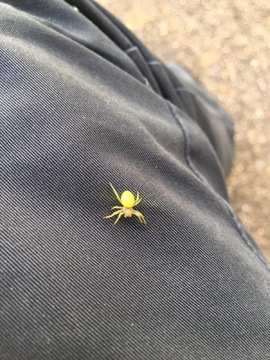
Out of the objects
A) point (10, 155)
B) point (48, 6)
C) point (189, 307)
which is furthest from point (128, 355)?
point (48, 6)

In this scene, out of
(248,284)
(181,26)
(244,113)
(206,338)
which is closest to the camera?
(206,338)

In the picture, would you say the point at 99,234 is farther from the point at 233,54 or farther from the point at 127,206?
the point at 233,54

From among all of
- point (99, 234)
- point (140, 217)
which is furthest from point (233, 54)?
point (99, 234)

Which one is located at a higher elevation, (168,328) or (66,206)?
(66,206)

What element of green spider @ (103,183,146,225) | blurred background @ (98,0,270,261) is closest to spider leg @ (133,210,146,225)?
green spider @ (103,183,146,225)

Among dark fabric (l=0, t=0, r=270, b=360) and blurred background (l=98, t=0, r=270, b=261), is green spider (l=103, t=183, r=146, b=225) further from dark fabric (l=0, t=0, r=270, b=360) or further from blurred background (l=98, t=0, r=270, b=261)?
blurred background (l=98, t=0, r=270, b=261)

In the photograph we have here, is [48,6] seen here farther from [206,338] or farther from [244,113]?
[244,113]
